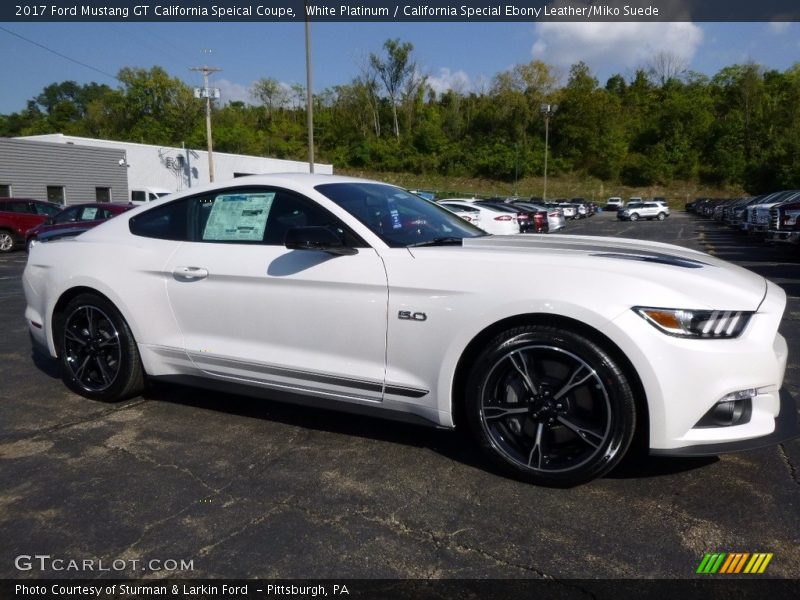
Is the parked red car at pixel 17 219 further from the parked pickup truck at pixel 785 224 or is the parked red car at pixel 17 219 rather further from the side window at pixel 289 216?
the parked pickup truck at pixel 785 224

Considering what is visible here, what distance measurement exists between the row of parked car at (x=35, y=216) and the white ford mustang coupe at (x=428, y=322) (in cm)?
1220

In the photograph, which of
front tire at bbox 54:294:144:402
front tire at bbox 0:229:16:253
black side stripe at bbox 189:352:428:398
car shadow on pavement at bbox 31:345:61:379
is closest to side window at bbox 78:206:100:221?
front tire at bbox 0:229:16:253

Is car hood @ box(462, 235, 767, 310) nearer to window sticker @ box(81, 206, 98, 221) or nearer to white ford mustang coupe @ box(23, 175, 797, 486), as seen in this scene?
white ford mustang coupe @ box(23, 175, 797, 486)

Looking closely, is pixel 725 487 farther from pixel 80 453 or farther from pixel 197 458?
pixel 80 453

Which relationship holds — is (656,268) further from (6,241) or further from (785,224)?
(6,241)

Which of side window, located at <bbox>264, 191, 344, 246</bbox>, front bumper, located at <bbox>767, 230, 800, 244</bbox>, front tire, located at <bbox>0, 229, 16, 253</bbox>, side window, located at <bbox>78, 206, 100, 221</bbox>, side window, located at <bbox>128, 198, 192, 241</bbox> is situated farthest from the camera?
front tire, located at <bbox>0, 229, 16, 253</bbox>

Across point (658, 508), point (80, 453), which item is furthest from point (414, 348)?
point (80, 453)

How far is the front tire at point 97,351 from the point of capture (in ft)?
12.8

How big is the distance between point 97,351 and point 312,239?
6.50 ft

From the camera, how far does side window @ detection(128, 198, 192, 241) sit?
378cm

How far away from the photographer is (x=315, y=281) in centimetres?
317

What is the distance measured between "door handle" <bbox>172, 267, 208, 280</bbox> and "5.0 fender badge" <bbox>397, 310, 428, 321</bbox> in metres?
1.28

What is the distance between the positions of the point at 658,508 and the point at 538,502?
1.70 ft
